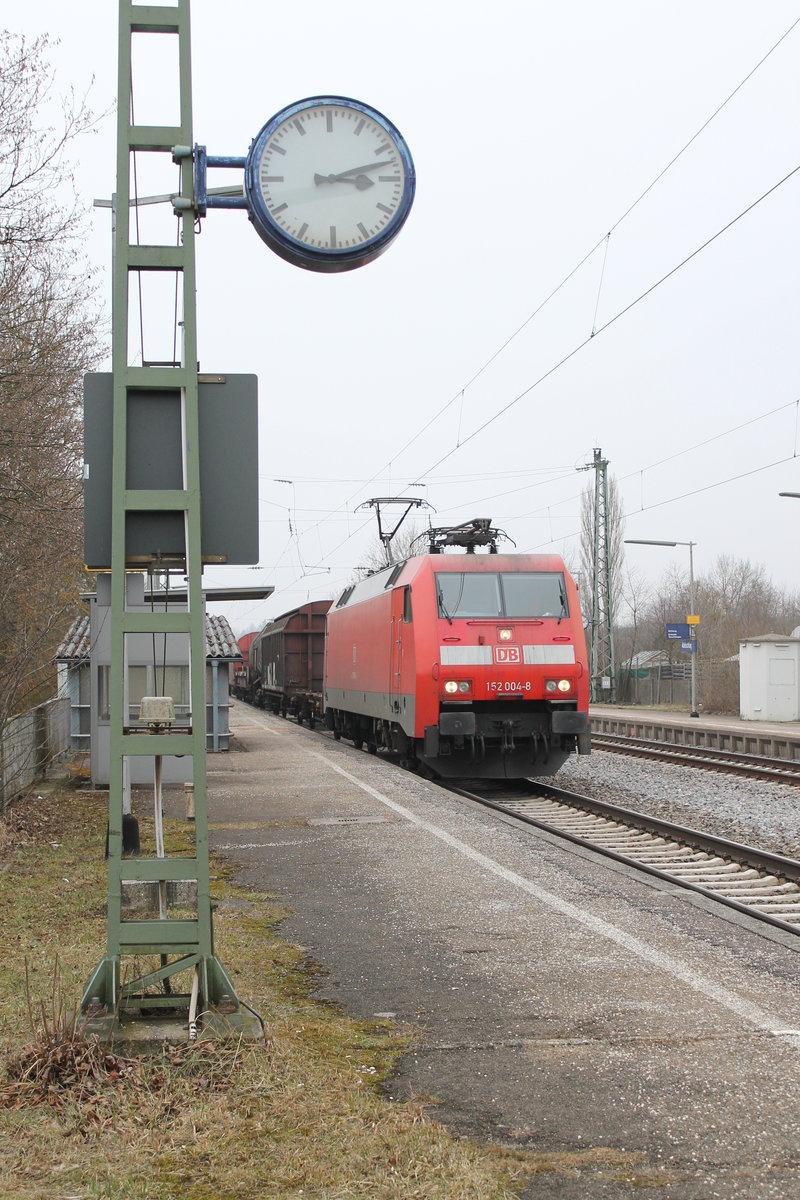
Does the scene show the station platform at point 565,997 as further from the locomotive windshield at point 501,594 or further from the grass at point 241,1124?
the locomotive windshield at point 501,594

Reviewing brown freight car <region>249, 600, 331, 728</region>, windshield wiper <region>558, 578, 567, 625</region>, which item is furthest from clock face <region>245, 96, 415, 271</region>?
brown freight car <region>249, 600, 331, 728</region>

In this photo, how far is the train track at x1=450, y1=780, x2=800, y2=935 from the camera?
8734 millimetres

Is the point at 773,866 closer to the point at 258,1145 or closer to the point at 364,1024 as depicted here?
the point at 364,1024

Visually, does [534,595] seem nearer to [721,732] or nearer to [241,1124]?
[721,732]

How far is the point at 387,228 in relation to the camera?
5004 millimetres

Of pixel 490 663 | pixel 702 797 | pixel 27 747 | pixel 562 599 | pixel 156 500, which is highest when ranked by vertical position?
pixel 562 599

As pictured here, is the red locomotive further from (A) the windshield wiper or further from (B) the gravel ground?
(B) the gravel ground

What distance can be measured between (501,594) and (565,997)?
1024cm

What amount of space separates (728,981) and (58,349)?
880 centimetres

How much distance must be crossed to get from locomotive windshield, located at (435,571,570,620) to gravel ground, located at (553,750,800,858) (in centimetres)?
277

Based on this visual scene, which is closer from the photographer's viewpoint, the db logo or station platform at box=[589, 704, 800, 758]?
the db logo

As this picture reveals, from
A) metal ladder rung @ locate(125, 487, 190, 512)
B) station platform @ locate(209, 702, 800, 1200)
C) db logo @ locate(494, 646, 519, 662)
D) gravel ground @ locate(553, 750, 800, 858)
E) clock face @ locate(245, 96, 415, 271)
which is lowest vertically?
gravel ground @ locate(553, 750, 800, 858)

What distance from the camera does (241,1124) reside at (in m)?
3.89

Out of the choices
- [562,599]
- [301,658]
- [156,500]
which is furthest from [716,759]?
A: [156,500]
